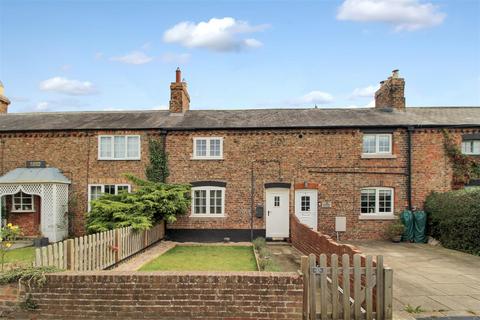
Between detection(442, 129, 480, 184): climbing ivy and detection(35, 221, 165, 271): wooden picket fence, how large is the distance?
14229 mm

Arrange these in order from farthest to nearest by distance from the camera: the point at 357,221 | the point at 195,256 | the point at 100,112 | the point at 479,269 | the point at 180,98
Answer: the point at 100,112, the point at 180,98, the point at 357,221, the point at 195,256, the point at 479,269

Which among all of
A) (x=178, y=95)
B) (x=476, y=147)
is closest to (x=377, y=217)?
Result: (x=476, y=147)

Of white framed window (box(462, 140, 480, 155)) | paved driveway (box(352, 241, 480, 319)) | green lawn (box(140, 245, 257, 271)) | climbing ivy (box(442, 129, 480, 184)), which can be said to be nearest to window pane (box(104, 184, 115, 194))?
green lawn (box(140, 245, 257, 271))

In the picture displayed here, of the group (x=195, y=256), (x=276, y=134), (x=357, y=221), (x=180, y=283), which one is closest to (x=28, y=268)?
(x=180, y=283)

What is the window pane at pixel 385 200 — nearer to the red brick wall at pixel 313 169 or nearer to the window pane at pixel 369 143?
the red brick wall at pixel 313 169

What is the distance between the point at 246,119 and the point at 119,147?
6496mm

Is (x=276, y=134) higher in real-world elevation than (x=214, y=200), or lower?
higher

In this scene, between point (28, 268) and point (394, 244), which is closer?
point (28, 268)

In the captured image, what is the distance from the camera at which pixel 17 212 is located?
18.3 m

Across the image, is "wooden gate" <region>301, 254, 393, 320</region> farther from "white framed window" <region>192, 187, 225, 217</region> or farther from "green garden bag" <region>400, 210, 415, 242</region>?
"green garden bag" <region>400, 210, 415, 242</region>

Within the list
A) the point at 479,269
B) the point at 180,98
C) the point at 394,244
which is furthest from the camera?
the point at 180,98

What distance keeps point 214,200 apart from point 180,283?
11.6 meters

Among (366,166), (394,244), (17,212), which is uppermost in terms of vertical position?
(366,166)

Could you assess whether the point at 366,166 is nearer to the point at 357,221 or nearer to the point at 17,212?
the point at 357,221
